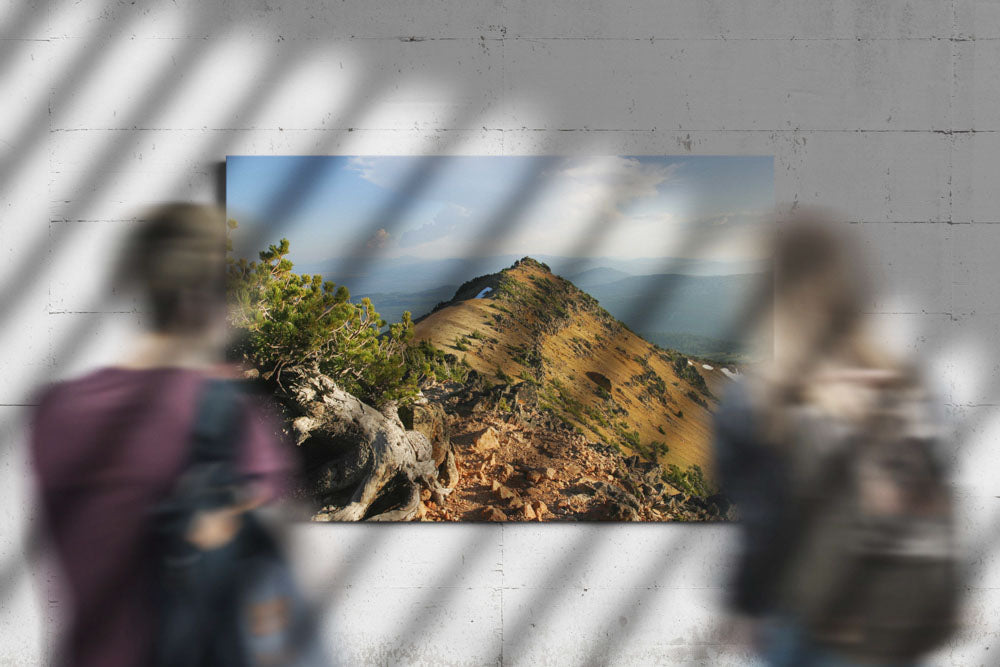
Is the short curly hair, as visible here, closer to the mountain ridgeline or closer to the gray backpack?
the gray backpack

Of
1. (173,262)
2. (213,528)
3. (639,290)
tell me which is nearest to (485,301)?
(639,290)

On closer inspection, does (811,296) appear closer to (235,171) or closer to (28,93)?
(235,171)

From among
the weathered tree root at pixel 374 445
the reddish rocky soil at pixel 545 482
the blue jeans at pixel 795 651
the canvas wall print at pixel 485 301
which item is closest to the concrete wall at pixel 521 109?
the canvas wall print at pixel 485 301

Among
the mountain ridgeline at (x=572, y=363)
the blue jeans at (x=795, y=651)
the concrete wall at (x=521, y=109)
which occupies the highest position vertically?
the concrete wall at (x=521, y=109)

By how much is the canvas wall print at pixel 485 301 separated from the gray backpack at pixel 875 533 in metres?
1.53

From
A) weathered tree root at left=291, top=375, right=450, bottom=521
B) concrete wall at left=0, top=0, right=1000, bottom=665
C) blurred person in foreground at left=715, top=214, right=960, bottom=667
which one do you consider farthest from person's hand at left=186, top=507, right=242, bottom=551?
concrete wall at left=0, top=0, right=1000, bottom=665

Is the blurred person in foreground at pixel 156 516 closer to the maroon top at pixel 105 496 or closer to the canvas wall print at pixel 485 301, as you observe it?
the maroon top at pixel 105 496

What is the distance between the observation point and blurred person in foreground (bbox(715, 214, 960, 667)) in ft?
3.85

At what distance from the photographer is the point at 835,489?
1.24 m

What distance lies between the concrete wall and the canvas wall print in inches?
6.0

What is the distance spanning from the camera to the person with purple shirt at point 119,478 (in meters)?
1.17

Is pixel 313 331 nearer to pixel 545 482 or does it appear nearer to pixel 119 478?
pixel 545 482

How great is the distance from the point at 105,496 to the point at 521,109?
2245mm

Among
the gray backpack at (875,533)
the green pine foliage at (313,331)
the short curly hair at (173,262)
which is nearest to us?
the gray backpack at (875,533)
